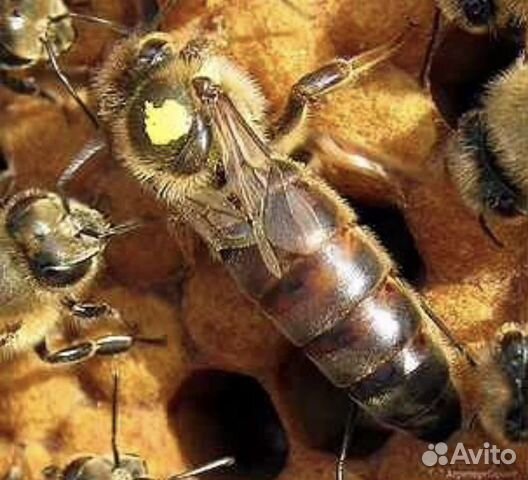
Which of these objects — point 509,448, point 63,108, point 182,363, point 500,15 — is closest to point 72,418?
point 182,363

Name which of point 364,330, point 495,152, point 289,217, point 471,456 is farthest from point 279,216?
point 471,456

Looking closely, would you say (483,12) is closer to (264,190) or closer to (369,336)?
(264,190)

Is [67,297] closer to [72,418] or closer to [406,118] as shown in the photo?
[72,418]

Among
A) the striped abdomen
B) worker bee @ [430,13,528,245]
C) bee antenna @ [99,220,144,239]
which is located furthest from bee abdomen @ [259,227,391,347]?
bee antenna @ [99,220,144,239]

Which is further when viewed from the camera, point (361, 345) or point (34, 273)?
point (34, 273)

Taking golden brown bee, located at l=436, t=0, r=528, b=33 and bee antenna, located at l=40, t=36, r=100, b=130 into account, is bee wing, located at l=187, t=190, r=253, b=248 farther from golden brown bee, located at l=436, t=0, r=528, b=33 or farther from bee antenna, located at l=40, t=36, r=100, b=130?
golden brown bee, located at l=436, t=0, r=528, b=33

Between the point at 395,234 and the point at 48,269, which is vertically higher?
the point at 48,269
